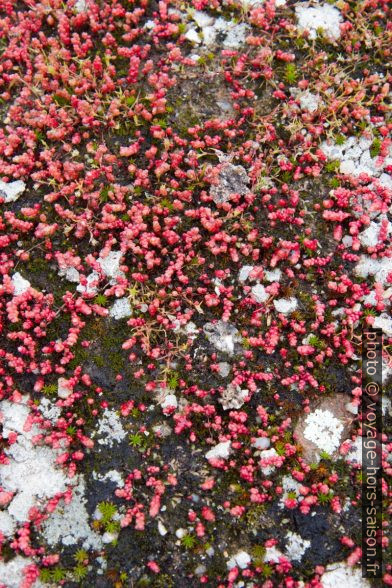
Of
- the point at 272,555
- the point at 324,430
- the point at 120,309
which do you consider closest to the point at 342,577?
the point at 272,555

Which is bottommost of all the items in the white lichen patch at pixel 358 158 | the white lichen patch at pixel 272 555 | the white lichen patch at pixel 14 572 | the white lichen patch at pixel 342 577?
the white lichen patch at pixel 14 572

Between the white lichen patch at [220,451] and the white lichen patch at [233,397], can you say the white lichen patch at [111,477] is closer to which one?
the white lichen patch at [220,451]

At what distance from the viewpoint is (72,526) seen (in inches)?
267

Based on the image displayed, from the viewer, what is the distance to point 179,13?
31.1 feet

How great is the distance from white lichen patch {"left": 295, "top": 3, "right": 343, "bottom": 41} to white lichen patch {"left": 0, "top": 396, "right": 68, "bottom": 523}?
840 cm

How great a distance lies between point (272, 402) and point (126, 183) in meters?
4.32

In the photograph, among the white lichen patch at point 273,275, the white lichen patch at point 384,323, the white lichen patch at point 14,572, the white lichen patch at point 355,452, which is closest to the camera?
the white lichen patch at point 14,572

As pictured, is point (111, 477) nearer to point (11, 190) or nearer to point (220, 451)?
point (220, 451)

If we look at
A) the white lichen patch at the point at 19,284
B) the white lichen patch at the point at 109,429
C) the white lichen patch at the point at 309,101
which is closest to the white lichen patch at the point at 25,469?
the white lichen patch at the point at 109,429

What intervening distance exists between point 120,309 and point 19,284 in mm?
1663

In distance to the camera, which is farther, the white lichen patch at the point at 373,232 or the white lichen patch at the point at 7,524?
the white lichen patch at the point at 373,232

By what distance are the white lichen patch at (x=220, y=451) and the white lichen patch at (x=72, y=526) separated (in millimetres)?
1861

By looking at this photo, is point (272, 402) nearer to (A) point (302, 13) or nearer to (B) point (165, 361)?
(B) point (165, 361)

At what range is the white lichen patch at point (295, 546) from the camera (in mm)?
6727
